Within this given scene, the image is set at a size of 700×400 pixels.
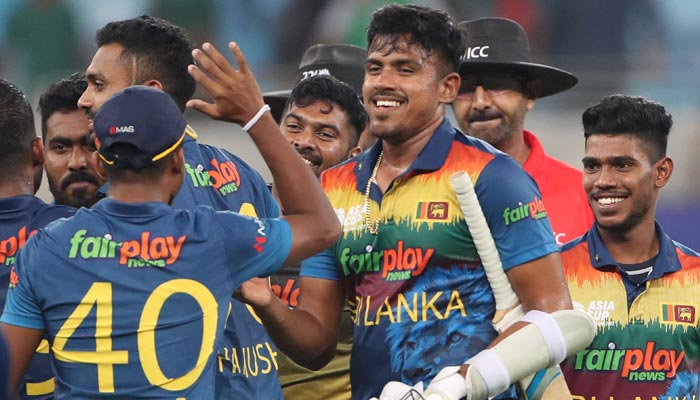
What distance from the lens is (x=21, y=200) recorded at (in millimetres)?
4617

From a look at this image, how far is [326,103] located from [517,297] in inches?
86.7

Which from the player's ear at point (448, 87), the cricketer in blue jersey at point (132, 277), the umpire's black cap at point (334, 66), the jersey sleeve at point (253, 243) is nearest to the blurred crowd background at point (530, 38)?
the umpire's black cap at point (334, 66)

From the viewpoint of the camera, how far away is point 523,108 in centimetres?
688

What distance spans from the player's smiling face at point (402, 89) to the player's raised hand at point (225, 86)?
33.9 inches

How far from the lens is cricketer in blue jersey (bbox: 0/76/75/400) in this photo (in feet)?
14.9

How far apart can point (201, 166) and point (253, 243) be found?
0.90 m

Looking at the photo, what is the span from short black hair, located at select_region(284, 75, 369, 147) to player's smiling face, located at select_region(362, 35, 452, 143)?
1.57 meters

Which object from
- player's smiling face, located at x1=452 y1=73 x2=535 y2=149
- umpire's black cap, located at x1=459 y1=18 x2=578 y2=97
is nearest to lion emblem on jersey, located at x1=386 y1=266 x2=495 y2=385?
player's smiling face, located at x1=452 y1=73 x2=535 y2=149

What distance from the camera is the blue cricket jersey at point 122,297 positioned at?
381 centimetres

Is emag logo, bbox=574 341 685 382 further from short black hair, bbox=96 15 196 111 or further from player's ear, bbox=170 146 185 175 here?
player's ear, bbox=170 146 185 175

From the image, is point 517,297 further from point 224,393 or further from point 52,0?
point 52,0

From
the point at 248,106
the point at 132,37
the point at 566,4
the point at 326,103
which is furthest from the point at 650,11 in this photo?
the point at 248,106

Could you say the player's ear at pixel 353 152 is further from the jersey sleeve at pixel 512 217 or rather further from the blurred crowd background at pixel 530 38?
the blurred crowd background at pixel 530 38

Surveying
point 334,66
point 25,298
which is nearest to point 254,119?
point 25,298
